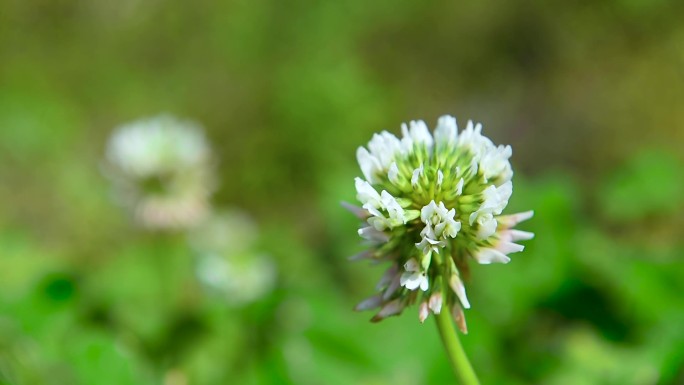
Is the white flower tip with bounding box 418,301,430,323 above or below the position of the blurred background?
below

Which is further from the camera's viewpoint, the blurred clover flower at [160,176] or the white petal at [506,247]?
the blurred clover flower at [160,176]

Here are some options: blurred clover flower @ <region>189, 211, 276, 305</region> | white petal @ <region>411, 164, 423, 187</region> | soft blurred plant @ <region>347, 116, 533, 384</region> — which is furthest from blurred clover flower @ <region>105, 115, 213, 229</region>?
white petal @ <region>411, 164, 423, 187</region>

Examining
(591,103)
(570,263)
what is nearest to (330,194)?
(570,263)

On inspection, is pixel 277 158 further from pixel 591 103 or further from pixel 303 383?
pixel 303 383

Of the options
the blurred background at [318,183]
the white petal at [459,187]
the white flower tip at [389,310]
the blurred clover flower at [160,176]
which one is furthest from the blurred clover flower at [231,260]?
the white petal at [459,187]

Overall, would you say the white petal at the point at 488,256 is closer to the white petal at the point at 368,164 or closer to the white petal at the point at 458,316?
the white petal at the point at 458,316

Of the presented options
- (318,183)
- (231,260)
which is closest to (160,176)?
(231,260)

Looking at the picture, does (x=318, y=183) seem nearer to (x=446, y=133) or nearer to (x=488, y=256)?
(x=446, y=133)

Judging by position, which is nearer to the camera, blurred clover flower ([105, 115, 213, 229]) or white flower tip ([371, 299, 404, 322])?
white flower tip ([371, 299, 404, 322])

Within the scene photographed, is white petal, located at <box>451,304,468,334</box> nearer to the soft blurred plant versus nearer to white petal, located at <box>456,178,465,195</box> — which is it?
the soft blurred plant
